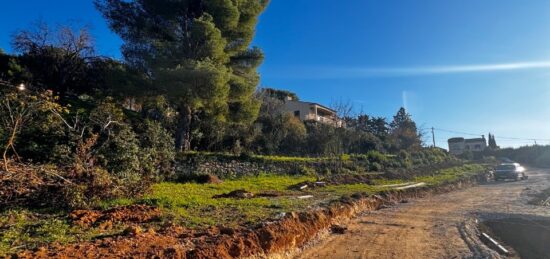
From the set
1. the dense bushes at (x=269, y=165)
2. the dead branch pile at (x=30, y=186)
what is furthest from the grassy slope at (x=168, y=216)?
the dense bushes at (x=269, y=165)

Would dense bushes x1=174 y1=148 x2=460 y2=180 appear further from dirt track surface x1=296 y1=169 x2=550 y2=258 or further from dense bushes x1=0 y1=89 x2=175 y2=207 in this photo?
dirt track surface x1=296 y1=169 x2=550 y2=258

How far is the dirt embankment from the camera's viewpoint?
5.44 metres

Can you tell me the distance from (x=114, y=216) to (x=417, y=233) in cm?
824

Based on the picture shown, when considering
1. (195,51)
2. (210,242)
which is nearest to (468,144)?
(195,51)

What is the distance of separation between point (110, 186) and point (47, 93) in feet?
9.35

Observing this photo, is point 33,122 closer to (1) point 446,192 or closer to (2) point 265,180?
(2) point 265,180

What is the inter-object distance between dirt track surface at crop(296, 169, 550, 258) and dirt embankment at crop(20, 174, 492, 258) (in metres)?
0.53

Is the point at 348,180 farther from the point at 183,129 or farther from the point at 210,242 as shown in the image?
the point at 210,242

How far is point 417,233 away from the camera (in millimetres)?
10594

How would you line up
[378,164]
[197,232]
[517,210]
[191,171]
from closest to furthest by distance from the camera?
[197,232]
[517,210]
[191,171]
[378,164]

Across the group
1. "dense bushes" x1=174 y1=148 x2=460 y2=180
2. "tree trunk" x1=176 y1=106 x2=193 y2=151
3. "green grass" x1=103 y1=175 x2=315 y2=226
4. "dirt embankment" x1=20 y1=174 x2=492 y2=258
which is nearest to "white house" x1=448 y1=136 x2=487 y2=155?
"dense bushes" x1=174 y1=148 x2=460 y2=180

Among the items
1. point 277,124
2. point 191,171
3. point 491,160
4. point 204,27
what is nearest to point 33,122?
point 191,171

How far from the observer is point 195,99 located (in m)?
18.4

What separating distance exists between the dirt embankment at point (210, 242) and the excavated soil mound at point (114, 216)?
4.9 inches
